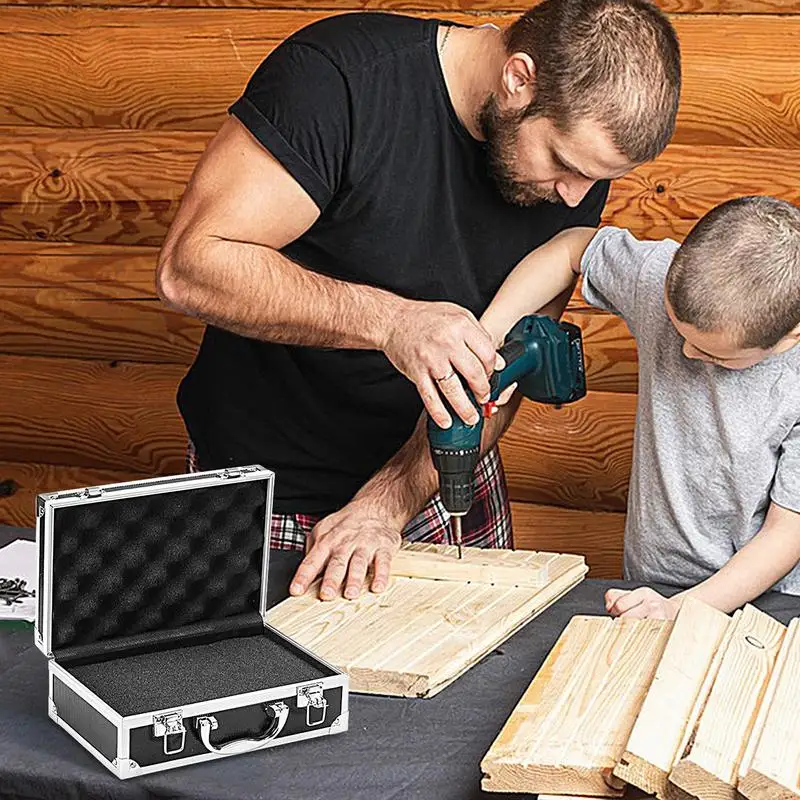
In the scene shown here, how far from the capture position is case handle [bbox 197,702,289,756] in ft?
5.08

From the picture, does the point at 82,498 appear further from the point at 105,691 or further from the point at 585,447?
the point at 585,447

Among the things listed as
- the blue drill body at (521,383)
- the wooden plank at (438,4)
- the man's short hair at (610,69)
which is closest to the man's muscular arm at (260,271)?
the blue drill body at (521,383)

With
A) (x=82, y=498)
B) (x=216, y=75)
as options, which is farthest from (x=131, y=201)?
(x=82, y=498)

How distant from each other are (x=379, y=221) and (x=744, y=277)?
0.60m

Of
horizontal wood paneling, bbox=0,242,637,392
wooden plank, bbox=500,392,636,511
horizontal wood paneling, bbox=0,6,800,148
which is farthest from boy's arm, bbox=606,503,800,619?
horizontal wood paneling, bbox=0,242,637,392

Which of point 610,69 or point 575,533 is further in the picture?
point 575,533

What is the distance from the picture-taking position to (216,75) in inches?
132

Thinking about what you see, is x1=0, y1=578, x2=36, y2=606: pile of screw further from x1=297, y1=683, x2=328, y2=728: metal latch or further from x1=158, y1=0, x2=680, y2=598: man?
x1=297, y1=683, x2=328, y2=728: metal latch

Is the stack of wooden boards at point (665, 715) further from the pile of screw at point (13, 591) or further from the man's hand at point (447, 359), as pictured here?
the pile of screw at point (13, 591)

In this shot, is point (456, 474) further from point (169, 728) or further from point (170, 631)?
point (169, 728)

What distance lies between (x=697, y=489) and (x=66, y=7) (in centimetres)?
209

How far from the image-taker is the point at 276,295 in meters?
2.09

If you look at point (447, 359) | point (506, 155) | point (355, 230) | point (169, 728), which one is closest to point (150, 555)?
→ point (169, 728)

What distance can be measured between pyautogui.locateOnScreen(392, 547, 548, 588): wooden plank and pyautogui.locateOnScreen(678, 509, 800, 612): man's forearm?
0.22 metres
